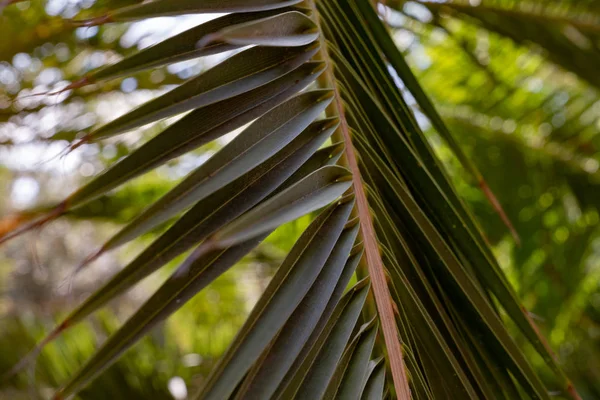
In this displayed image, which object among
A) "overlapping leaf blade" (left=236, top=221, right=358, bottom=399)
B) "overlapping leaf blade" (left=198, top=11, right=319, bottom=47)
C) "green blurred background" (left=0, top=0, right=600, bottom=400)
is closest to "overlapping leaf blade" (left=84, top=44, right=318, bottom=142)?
"overlapping leaf blade" (left=198, top=11, right=319, bottom=47)

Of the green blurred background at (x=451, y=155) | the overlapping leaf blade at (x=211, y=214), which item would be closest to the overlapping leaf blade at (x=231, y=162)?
the overlapping leaf blade at (x=211, y=214)

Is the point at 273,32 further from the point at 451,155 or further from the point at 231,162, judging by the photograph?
the point at 451,155

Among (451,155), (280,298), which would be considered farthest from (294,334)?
(451,155)

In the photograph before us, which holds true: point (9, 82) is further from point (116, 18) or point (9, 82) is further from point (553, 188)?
point (553, 188)

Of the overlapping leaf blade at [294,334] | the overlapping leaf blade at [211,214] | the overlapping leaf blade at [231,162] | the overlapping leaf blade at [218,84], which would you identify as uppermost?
the overlapping leaf blade at [218,84]

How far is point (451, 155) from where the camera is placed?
75.9 inches

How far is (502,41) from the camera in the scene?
6.20 feet

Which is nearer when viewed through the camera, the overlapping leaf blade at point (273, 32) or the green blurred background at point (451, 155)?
the overlapping leaf blade at point (273, 32)

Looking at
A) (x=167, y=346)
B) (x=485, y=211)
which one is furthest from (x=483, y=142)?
(x=167, y=346)

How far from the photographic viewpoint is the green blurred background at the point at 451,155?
4.93 ft

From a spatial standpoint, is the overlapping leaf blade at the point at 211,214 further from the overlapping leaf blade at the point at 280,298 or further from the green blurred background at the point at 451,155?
the green blurred background at the point at 451,155

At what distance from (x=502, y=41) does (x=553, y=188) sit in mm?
519

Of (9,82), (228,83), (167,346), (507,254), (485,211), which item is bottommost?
(507,254)

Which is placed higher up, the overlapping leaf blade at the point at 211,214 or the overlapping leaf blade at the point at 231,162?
the overlapping leaf blade at the point at 231,162
